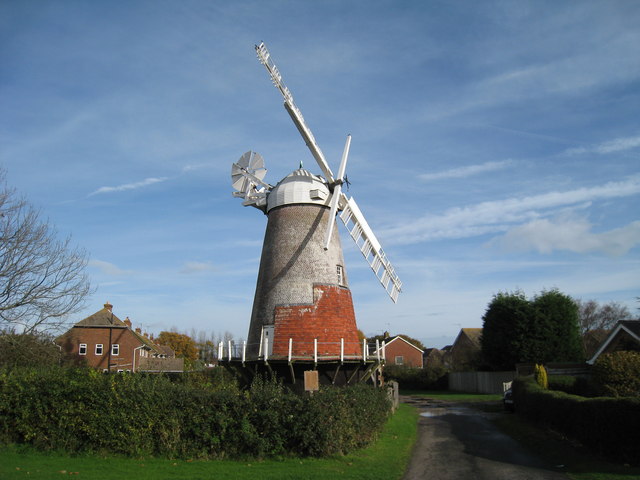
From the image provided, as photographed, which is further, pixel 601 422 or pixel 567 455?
pixel 567 455

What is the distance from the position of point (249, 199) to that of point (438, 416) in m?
14.2

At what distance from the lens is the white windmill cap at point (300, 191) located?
2136cm

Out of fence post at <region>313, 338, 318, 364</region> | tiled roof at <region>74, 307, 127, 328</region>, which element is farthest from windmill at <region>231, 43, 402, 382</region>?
tiled roof at <region>74, 307, 127, 328</region>

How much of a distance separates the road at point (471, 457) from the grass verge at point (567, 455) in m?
0.34

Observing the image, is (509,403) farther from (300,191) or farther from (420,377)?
(420,377)

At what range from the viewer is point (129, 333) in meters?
50.0

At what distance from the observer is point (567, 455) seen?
41.3 ft

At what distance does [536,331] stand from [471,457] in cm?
2789

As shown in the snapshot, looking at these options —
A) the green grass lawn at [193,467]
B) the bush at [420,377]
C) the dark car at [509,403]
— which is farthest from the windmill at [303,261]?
the bush at [420,377]

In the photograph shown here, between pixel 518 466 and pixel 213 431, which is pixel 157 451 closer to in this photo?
pixel 213 431

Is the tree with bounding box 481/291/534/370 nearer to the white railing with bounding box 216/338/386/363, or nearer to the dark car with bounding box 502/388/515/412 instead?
the dark car with bounding box 502/388/515/412

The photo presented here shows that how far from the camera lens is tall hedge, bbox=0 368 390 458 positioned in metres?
11.7

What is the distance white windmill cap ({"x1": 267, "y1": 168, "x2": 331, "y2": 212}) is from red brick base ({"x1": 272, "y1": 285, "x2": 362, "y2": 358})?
4.08 m

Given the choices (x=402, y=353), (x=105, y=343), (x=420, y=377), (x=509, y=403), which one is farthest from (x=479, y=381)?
(x=105, y=343)
